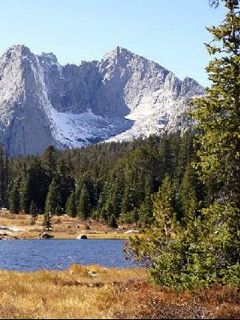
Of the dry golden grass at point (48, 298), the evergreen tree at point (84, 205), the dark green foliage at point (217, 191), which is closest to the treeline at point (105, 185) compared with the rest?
the evergreen tree at point (84, 205)

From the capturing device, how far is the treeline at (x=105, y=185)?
4818 inches

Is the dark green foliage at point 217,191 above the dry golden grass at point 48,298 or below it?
above

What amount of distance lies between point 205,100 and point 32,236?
84091 mm

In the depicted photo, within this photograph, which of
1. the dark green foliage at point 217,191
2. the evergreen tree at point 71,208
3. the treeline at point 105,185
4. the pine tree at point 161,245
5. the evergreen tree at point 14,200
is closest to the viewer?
the dark green foliage at point 217,191

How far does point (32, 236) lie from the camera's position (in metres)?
100

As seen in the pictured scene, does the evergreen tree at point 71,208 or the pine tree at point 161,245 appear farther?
the evergreen tree at point 71,208

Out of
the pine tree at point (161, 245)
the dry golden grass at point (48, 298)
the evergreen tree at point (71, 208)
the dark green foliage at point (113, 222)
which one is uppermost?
the pine tree at point (161, 245)

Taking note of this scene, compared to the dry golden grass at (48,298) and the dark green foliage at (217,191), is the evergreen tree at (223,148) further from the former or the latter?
the dry golden grass at (48,298)

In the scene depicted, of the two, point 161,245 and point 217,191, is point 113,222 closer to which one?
point 161,245

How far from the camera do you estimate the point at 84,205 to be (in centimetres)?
12756

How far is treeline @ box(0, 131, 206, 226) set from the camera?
402 ft

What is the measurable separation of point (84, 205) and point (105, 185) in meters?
12.3

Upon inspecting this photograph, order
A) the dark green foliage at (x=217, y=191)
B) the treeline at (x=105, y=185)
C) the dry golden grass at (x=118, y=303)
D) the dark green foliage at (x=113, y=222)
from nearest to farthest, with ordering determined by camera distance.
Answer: the dry golden grass at (x=118, y=303) < the dark green foliage at (x=217, y=191) < the dark green foliage at (x=113, y=222) < the treeline at (x=105, y=185)

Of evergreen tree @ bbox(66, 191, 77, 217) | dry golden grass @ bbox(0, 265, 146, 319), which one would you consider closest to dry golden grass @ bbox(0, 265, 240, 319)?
dry golden grass @ bbox(0, 265, 146, 319)
